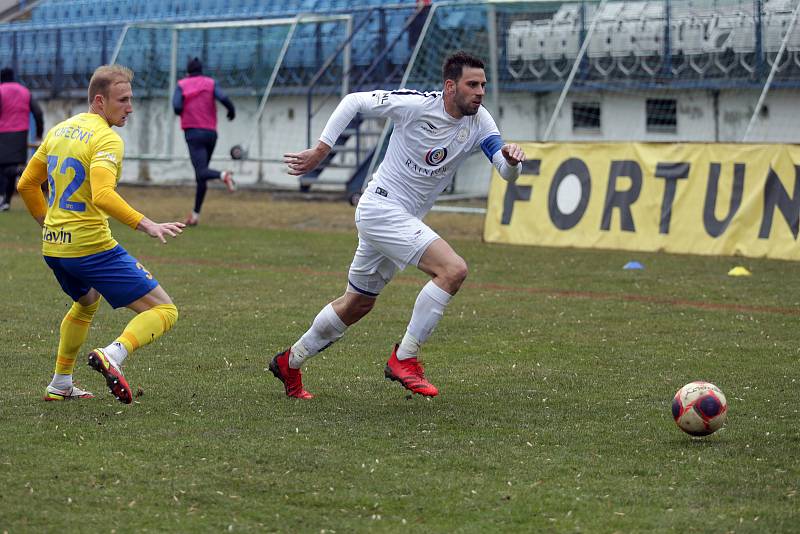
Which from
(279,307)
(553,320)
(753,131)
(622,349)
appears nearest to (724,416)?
(622,349)

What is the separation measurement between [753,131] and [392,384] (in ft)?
43.9

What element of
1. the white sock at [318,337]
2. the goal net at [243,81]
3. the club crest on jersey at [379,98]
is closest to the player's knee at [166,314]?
the white sock at [318,337]

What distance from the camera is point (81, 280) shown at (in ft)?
22.4

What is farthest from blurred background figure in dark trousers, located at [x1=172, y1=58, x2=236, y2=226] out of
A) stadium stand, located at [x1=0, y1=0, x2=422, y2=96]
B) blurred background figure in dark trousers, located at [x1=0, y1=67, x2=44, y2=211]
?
stadium stand, located at [x1=0, y1=0, x2=422, y2=96]

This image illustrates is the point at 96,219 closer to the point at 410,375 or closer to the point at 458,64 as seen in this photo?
the point at 410,375

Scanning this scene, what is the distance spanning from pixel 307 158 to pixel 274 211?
14.3 m

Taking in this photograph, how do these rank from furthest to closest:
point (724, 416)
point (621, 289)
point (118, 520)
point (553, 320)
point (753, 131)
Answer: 1. point (753, 131)
2. point (621, 289)
3. point (553, 320)
4. point (724, 416)
5. point (118, 520)

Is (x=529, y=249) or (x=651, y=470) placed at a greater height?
(x=651, y=470)

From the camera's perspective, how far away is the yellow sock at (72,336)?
23.2ft

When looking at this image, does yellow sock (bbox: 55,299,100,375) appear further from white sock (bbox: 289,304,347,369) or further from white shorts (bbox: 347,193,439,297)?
white shorts (bbox: 347,193,439,297)

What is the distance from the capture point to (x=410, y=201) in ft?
24.4

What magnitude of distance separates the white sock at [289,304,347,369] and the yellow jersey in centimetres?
126

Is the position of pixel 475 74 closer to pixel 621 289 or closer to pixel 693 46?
pixel 621 289

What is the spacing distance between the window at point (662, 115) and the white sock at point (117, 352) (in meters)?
15.6
